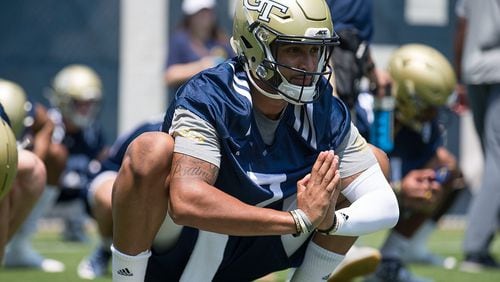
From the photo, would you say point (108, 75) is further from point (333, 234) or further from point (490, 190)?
point (333, 234)

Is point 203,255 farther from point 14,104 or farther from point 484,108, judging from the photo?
point 484,108

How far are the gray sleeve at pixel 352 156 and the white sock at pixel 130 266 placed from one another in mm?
720

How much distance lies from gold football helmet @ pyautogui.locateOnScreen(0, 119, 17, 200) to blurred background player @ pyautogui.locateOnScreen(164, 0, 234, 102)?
145 inches

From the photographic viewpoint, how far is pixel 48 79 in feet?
35.0

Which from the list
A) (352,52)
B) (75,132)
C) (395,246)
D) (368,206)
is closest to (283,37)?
(368,206)

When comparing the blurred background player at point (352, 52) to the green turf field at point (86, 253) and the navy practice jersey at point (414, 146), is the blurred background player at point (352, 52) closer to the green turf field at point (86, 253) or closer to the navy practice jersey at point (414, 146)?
the navy practice jersey at point (414, 146)

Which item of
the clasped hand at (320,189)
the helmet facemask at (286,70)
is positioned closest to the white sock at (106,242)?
the helmet facemask at (286,70)

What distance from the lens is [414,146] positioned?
675 cm

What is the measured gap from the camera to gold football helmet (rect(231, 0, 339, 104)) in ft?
12.9

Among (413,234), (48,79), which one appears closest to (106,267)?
(413,234)

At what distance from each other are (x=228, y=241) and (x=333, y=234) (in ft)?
1.34

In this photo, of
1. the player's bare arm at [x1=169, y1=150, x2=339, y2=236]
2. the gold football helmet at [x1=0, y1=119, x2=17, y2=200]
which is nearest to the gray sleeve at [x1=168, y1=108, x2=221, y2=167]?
the player's bare arm at [x1=169, y1=150, x2=339, y2=236]

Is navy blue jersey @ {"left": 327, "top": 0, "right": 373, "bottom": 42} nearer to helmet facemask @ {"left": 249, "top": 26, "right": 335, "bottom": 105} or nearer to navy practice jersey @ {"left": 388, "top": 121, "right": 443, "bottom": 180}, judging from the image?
navy practice jersey @ {"left": 388, "top": 121, "right": 443, "bottom": 180}

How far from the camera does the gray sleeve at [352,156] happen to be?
4117 mm
